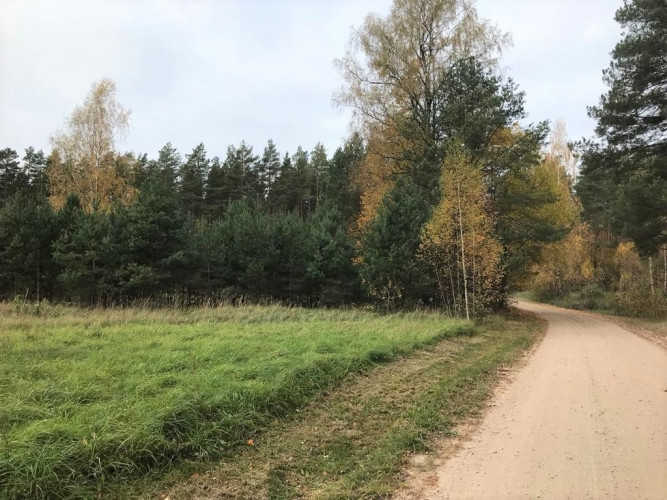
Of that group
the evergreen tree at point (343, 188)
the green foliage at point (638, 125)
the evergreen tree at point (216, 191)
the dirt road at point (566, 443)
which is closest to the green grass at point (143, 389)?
the dirt road at point (566, 443)

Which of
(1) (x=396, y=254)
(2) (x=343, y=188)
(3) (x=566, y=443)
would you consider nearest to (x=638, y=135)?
(1) (x=396, y=254)

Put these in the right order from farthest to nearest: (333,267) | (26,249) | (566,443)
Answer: (333,267), (26,249), (566,443)

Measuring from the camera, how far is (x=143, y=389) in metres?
5.78

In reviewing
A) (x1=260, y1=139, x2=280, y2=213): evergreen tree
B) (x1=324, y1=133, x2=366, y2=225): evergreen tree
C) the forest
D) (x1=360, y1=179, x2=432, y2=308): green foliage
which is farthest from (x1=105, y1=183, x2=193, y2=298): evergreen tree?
(x1=260, y1=139, x2=280, y2=213): evergreen tree

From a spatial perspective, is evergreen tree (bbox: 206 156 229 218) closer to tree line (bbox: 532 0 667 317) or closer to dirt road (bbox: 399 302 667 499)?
tree line (bbox: 532 0 667 317)

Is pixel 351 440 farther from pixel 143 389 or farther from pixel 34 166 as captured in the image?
pixel 34 166

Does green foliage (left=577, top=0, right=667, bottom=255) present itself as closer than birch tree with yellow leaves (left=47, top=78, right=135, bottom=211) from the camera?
Yes

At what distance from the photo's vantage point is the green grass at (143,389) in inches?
156

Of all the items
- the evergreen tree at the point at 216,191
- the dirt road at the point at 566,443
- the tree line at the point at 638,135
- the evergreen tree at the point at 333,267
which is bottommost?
the dirt road at the point at 566,443

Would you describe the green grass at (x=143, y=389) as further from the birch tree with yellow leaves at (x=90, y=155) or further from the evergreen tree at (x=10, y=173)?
the evergreen tree at (x=10, y=173)

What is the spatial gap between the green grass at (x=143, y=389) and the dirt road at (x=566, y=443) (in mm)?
2274

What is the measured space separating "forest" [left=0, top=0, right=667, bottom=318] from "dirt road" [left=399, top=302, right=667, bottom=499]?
9.15 metres

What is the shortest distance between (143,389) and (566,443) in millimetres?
5128

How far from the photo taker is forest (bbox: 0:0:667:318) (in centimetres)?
1753
